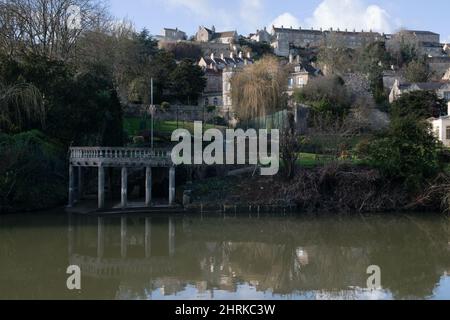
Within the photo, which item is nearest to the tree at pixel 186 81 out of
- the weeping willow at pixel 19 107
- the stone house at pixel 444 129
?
the stone house at pixel 444 129

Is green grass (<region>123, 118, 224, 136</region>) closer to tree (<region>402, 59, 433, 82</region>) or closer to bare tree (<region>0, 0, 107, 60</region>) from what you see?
bare tree (<region>0, 0, 107, 60</region>)

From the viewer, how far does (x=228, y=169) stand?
98.6ft

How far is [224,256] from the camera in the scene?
18672 mm

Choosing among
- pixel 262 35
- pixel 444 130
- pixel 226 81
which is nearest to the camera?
pixel 444 130

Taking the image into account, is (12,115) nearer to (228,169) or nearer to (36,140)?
(36,140)

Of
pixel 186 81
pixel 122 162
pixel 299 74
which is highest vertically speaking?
pixel 299 74

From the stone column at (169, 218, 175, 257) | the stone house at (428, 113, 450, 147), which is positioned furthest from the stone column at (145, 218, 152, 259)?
the stone house at (428, 113, 450, 147)

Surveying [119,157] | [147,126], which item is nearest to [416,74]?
[147,126]

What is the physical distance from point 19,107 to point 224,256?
15.6 meters

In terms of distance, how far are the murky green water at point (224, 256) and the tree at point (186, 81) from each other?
33.2m

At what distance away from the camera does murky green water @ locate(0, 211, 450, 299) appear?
1401 centimetres

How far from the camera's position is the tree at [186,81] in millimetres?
57219

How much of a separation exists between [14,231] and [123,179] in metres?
6.23

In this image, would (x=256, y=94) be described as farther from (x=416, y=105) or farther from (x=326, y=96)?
(x=416, y=105)
